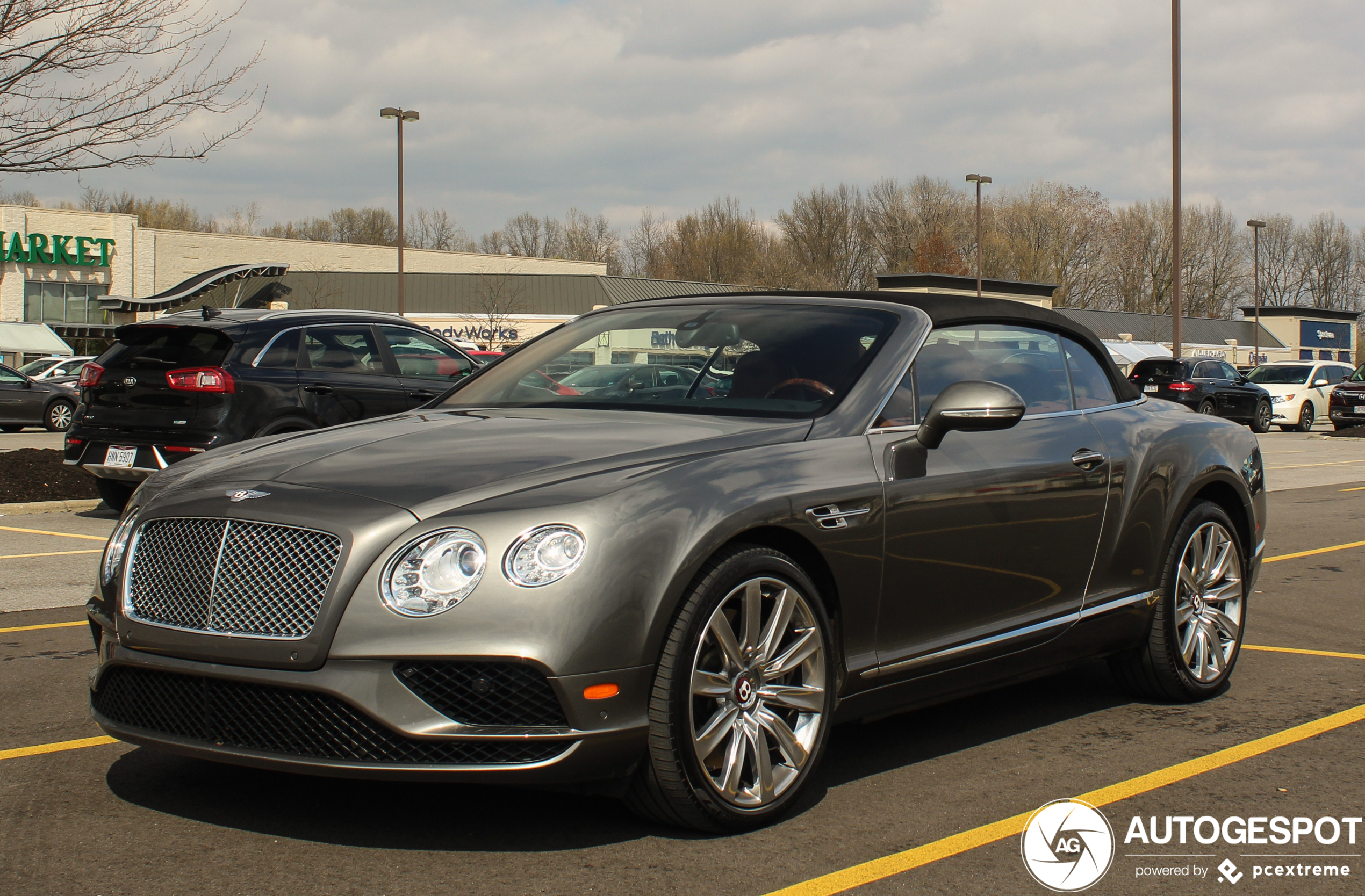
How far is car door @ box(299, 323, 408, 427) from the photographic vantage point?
→ 10.7 meters

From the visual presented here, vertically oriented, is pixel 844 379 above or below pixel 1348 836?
above

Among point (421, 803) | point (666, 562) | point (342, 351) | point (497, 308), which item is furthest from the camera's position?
point (497, 308)

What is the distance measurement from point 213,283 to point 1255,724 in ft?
200

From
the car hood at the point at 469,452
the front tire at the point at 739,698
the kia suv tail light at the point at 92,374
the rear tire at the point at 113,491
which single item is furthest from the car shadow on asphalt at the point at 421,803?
the rear tire at the point at 113,491

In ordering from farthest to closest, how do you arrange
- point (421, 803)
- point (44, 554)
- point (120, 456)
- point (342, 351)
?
point (342, 351), point (120, 456), point (44, 554), point (421, 803)

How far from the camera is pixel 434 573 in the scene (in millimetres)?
3291

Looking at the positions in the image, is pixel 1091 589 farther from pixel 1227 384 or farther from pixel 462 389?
pixel 1227 384

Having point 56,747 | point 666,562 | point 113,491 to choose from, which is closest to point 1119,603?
point 666,562

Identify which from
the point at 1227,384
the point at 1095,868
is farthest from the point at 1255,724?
the point at 1227,384

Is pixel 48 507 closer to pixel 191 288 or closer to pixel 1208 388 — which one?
pixel 1208 388

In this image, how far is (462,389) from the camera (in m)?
5.31

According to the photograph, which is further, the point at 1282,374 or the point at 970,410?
the point at 1282,374

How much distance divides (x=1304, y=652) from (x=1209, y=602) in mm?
1285

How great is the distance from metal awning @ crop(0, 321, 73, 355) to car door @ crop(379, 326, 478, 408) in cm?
3955
